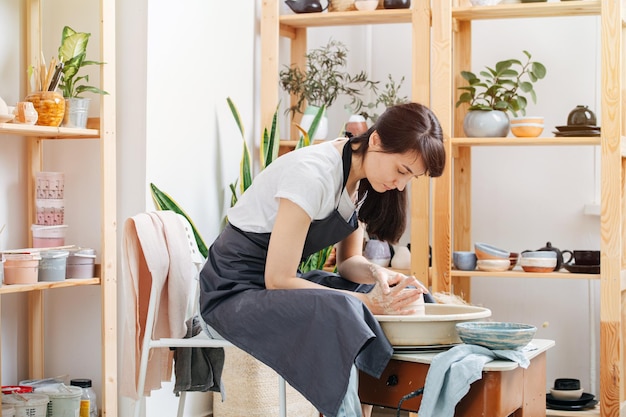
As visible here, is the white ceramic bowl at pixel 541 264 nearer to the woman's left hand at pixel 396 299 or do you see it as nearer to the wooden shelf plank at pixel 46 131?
the woman's left hand at pixel 396 299

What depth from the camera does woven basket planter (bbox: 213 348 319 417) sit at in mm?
3508

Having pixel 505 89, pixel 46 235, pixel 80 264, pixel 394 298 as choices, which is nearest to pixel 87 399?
pixel 80 264

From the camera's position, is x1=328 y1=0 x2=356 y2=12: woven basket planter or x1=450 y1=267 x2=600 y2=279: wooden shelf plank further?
x1=328 y1=0 x2=356 y2=12: woven basket planter

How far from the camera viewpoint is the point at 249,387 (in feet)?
11.5

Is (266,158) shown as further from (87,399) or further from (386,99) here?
(87,399)

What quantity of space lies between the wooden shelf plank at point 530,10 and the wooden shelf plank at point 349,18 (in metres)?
0.25

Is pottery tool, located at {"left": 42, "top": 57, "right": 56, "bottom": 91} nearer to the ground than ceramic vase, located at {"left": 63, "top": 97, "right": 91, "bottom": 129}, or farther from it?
farther from it

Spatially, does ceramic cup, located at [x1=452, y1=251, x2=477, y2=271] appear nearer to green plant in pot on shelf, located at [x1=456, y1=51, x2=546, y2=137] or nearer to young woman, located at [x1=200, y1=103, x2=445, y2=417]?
green plant in pot on shelf, located at [x1=456, y1=51, x2=546, y2=137]

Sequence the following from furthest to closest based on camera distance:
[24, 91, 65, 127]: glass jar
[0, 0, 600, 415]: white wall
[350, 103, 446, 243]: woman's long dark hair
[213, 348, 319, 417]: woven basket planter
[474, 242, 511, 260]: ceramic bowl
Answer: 1. [474, 242, 511, 260]: ceramic bowl
2. [213, 348, 319, 417]: woven basket planter
3. [0, 0, 600, 415]: white wall
4. [24, 91, 65, 127]: glass jar
5. [350, 103, 446, 243]: woman's long dark hair

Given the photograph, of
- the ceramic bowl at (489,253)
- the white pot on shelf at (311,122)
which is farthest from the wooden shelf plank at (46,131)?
the ceramic bowl at (489,253)

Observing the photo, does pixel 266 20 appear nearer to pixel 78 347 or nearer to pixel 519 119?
pixel 519 119

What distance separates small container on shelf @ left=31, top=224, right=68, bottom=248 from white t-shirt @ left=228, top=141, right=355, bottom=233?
980mm

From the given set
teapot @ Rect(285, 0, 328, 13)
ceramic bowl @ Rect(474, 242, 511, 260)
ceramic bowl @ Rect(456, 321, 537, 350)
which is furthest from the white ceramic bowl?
ceramic bowl @ Rect(456, 321, 537, 350)

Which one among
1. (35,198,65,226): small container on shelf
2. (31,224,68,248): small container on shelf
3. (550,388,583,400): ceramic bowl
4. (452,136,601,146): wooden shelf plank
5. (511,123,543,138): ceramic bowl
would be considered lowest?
(550,388,583,400): ceramic bowl
